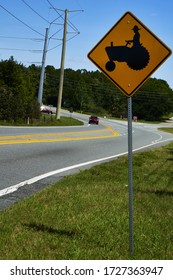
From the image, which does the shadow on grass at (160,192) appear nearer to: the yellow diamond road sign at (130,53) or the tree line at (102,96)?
the yellow diamond road sign at (130,53)

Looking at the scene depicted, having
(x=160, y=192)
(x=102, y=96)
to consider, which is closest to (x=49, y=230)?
(x=160, y=192)

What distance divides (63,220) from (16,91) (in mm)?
37848

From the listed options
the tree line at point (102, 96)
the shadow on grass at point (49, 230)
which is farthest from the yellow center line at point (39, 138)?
the tree line at point (102, 96)

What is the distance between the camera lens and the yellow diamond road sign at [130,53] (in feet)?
14.6

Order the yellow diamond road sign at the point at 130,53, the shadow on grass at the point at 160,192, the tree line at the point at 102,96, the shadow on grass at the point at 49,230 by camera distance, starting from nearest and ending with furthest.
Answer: the yellow diamond road sign at the point at 130,53 → the shadow on grass at the point at 49,230 → the shadow on grass at the point at 160,192 → the tree line at the point at 102,96

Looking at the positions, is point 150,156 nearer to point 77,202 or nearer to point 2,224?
point 77,202

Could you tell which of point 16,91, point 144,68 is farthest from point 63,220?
point 16,91

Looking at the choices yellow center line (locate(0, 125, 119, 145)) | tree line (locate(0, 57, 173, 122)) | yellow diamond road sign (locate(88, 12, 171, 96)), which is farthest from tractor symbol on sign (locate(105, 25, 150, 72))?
tree line (locate(0, 57, 173, 122))

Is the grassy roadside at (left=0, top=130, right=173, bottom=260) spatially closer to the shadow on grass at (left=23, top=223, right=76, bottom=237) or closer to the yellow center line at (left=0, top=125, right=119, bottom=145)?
the shadow on grass at (left=23, top=223, right=76, bottom=237)

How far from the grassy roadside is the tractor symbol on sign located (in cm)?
216

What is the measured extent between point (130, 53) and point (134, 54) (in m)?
0.05

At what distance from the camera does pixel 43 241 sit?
4758 mm

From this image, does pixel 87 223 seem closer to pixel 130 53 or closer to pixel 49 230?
pixel 49 230

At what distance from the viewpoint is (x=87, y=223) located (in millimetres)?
5617
